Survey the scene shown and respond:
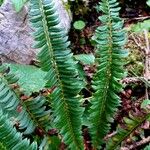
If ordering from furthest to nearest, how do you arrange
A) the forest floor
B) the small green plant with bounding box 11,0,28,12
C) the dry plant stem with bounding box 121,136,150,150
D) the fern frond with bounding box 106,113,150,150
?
the small green plant with bounding box 11,0,28,12
the forest floor
the dry plant stem with bounding box 121,136,150,150
the fern frond with bounding box 106,113,150,150

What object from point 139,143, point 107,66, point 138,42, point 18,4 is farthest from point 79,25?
point 107,66

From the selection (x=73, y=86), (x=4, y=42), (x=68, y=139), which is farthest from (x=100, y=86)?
(x=4, y=42)

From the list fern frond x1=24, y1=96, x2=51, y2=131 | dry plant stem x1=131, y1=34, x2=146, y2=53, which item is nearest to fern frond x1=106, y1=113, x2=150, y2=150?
fern frond x1=24, y1=96, x2=51, y2=131

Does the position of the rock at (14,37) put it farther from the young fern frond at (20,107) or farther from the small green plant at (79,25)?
the young fern frond at (20,107)

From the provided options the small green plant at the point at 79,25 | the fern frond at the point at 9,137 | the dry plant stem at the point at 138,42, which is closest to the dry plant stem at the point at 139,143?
the fern frond at the point at 9,137

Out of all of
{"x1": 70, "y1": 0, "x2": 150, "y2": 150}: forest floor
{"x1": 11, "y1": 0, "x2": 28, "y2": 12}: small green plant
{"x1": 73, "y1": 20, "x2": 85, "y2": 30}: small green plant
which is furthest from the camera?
{"x1": 73, "y1": 20, "x2": 85, "y2": 30}: small green plant

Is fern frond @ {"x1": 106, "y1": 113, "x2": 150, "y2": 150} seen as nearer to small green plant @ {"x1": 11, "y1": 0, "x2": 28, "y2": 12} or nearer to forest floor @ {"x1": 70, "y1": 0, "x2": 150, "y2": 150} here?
forest floor @ {"x1": 70, "y1": 0, "x2": 150, "y2": 150}
